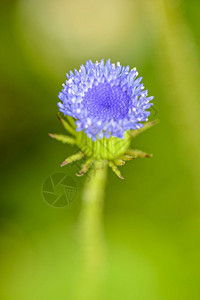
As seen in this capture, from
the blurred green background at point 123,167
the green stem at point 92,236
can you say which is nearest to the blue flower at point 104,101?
the green stem at point 92,236

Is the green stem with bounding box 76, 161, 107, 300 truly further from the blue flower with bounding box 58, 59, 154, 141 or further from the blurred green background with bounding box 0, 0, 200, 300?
the blue flower with bounding box 58, 59, 154, 141

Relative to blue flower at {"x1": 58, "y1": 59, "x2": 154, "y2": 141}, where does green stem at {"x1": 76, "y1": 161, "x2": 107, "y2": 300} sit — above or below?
below

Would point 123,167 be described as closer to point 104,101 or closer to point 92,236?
point 92,236

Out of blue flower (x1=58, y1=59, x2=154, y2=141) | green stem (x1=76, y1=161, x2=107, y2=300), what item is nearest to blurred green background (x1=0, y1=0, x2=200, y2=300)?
green stem (x1=76, y1=161, x2=107, y2=300)

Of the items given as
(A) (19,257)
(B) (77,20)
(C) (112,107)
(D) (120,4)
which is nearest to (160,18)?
(D) (120,4)

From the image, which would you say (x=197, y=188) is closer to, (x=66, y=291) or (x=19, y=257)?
(x=66, y=291)

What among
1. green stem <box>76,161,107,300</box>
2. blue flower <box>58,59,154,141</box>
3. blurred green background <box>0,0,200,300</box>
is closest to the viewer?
blue flower <box>58,59,154,141</box>
